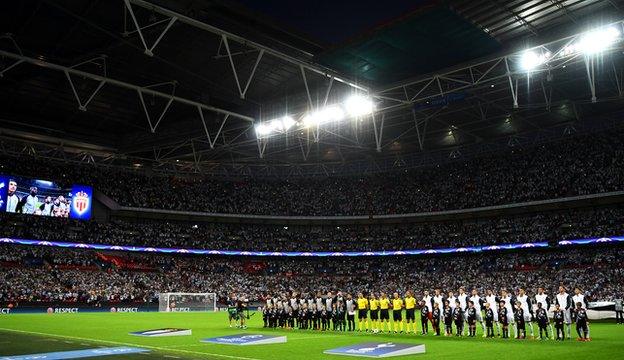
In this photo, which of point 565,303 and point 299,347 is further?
point 565,303

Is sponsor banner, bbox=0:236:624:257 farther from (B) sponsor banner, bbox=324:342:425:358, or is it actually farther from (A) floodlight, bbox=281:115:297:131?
(B) sponsor banner, bbox=324:342:425:358

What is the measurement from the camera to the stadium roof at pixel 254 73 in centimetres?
2370

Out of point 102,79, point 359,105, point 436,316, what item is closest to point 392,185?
point 359,105

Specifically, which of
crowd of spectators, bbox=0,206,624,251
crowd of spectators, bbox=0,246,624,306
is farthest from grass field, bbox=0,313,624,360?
crowd of spectators, bbox=0,206,624,251

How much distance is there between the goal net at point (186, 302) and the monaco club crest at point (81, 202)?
1357 centimetres

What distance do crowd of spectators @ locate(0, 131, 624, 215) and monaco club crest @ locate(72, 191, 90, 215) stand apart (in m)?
1.68

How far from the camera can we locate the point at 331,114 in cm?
3259

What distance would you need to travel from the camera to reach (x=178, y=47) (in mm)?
27781

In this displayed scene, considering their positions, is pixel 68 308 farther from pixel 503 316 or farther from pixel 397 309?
pixel 503 316

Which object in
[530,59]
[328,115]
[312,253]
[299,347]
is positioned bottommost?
[299,347]

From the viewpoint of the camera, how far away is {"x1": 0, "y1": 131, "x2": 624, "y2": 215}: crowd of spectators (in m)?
52.6

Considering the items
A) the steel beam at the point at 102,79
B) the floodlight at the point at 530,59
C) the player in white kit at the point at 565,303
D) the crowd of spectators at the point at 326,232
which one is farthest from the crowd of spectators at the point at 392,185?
the player in white kit at the point at 565,303

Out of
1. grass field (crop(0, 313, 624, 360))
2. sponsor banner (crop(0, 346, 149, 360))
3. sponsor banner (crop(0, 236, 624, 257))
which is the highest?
sponsor banner (crop(0, 236, 624, 257))

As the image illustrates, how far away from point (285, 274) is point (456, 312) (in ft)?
149
